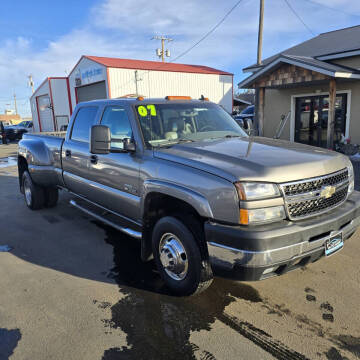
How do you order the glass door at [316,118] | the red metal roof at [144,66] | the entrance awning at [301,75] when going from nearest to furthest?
the entrance awning at [301,75]
the glass door at [316,118]
the red metal roof at [144,66]

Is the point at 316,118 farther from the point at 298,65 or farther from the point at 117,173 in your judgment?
the point at 117,173

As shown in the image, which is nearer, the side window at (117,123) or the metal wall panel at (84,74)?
the side window at (117,123)

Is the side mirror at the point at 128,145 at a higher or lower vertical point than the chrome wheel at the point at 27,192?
higher

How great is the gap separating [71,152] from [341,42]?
1247cm

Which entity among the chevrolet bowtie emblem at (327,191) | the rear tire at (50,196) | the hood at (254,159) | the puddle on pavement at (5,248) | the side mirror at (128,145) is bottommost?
the puddle on pavement at (5,248)

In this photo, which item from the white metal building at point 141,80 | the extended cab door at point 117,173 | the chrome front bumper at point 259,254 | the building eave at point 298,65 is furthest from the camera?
the white metal building at point 141,80

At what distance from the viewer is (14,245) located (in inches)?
187

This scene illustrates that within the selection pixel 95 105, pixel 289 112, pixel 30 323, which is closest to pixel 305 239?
pixel 30 323

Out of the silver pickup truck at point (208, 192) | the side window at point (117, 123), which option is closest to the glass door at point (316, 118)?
the silver pickup truck at point (208, 192)

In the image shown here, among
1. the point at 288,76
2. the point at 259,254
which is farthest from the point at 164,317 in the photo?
the point at 288,76

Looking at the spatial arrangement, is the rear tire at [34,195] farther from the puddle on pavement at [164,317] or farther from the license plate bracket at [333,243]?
the license plate bracket at [333,243]

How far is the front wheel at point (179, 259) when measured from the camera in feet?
9.76

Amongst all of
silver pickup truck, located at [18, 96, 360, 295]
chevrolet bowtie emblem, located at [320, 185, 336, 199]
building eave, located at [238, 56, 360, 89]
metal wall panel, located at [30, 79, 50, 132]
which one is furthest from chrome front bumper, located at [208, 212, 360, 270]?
metal wall panel, located at [30, 79, 50, 132]

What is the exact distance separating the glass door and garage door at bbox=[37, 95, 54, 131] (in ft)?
85.9
